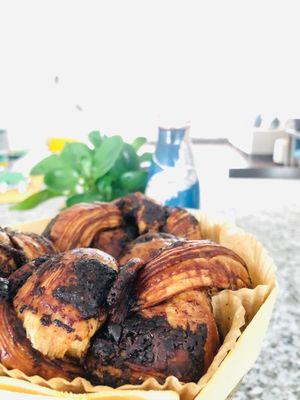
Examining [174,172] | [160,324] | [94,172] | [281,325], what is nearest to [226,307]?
[160,324]

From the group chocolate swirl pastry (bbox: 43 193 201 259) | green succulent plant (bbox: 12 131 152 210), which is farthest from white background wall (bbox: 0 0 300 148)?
chocolate swirl pastry (bbox: 43 193 201 259)

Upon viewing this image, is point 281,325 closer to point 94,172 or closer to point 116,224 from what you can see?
point 116,224

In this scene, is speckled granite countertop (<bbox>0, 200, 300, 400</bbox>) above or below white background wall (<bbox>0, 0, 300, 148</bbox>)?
below

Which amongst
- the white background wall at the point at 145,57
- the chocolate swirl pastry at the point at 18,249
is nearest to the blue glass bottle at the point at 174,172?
the chocolate swirl pastry at the point at 18,249

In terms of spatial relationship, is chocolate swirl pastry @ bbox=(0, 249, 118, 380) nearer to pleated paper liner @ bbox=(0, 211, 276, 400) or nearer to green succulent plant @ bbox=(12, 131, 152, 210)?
pleated paper liner @ bbox=(0, 211, 276, 400)

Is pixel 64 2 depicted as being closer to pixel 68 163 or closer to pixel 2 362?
pixel 68 163

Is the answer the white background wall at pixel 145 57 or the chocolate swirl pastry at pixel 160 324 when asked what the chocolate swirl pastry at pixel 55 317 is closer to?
the chocolate swirl pastry at pixel 160 324

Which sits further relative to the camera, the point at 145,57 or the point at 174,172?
the point at 145,57
